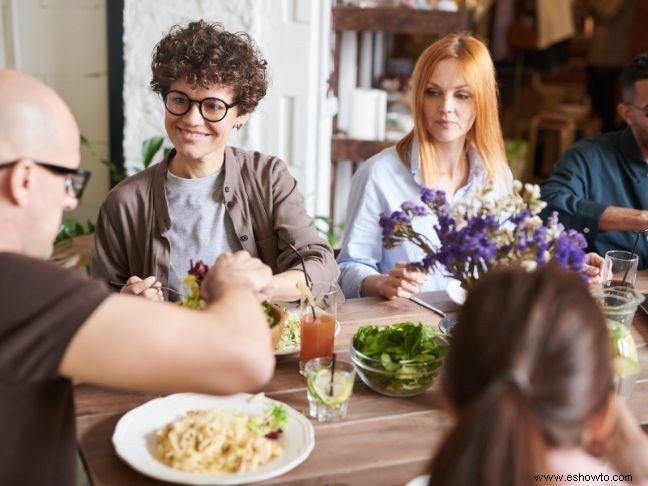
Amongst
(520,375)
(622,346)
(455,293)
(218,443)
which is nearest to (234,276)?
(218,443)

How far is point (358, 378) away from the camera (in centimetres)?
157

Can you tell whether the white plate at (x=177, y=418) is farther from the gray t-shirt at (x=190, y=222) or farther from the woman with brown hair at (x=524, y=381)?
the gray t-shirt at (x=190, y=222)

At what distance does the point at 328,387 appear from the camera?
1.39 meters

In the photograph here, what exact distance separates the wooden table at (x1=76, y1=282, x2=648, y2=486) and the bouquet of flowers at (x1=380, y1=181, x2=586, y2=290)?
27cm

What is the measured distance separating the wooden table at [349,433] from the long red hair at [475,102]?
0.87 meters

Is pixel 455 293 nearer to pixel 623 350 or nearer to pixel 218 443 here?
pixel 623 350

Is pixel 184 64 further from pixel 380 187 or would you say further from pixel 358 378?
pixel 358 378

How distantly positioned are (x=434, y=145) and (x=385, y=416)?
1.15m

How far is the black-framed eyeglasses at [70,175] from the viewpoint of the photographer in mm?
1041

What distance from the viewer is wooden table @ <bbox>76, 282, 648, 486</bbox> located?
122 cm

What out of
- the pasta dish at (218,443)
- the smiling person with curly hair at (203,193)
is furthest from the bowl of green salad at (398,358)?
the smiling person with curly hair at (203,193)

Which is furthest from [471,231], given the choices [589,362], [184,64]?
[184,64]

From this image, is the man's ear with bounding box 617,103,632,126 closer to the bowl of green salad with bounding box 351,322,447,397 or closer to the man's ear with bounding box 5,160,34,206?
the bowl of green salad with bounding box 351,322,447,397

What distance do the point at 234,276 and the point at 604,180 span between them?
185cm
